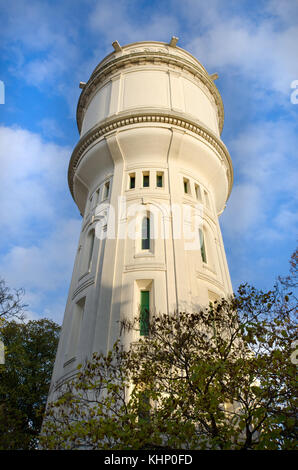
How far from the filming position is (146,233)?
63.3 ft

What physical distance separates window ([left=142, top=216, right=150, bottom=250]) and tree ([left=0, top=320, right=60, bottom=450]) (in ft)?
37.0

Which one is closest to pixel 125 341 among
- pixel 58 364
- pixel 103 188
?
pixel 58 364

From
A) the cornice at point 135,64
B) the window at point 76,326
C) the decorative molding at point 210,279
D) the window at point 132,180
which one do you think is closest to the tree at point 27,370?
the window at point 76,326

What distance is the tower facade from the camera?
16547mm

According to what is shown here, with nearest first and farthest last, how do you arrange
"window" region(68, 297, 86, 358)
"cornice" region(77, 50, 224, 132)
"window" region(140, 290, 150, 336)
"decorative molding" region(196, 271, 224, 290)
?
"window" region(140, 290, 150, 336)
"window" region(68, 297, 86, 358)
"decorative molding" region(196, 271, 224, 290)
"cornice" region(77, 50, 224, 132)

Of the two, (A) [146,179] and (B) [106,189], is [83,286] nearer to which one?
(B) [106,189]

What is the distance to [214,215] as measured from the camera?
22.9 meters

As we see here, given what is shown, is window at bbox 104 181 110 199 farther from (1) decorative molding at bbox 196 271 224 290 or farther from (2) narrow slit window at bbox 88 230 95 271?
(1) decorative molding at bbox 196 271 224 290

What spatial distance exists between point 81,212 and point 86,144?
586 centimetres

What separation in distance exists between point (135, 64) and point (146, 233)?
14564mm
